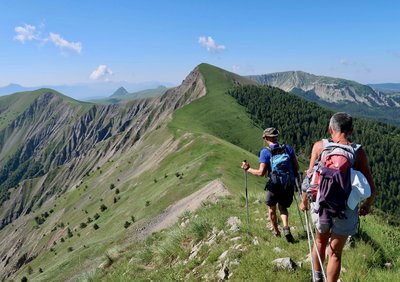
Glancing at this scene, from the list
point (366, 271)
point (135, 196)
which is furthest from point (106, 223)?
point (366, 271)

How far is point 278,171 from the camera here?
441 inches

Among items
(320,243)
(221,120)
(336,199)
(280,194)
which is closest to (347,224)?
(336,199)

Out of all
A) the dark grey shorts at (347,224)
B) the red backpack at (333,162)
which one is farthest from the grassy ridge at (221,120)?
the dark grey shorts at (347,224)

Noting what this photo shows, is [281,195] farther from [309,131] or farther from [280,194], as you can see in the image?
[309,131]

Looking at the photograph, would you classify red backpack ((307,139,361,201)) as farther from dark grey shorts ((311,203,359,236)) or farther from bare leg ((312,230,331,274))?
bare leg ((312,230,331,274))

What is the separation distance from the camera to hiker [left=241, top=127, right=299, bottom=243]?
11203mm

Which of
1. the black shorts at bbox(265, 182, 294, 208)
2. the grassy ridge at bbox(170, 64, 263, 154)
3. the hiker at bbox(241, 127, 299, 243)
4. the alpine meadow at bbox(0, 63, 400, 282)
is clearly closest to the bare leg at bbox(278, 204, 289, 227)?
the hiker at bbox(241, 127, 299, 243)

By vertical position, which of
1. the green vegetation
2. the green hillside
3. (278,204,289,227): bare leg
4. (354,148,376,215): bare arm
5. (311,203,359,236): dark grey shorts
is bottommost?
the green vegetation

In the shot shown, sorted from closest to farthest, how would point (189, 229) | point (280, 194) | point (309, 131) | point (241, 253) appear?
1. point (241, 253)
2. point (280, 194)
3. point (189, 229)
4. point (309, 131)

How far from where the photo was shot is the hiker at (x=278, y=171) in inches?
441

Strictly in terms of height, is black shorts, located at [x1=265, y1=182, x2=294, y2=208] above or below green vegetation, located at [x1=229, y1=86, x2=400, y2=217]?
above

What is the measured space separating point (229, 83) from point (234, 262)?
190441 millimetres

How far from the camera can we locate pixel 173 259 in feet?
44.3

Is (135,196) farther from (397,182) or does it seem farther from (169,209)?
(397,182)
